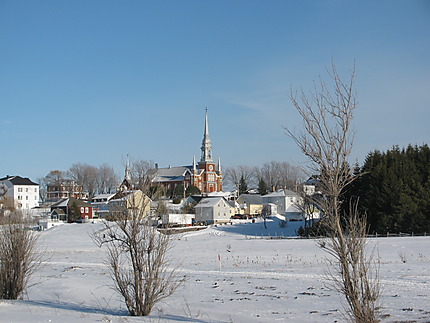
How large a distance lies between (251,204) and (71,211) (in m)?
40.3

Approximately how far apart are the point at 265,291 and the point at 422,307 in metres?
5.67

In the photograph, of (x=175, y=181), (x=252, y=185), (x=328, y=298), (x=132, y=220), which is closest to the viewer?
(x=132, y=220)

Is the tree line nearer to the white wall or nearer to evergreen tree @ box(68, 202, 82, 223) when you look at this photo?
evergreen tree @ box(68, 202, 82, 223)

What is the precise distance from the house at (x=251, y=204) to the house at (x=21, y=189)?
49.4m

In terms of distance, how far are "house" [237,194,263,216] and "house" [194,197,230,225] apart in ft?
62.1

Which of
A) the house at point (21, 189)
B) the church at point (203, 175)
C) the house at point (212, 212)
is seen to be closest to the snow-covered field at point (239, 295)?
the house at point (212, 212)

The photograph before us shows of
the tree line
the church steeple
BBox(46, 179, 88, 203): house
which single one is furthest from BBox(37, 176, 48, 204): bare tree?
the tree line

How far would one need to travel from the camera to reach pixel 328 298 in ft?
46.6

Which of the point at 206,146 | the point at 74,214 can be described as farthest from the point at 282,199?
the point at 206,146

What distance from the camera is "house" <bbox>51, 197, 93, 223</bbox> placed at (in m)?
84.4

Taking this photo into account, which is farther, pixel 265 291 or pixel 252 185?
pixel 252 185

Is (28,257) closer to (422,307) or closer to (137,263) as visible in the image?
(137,263)

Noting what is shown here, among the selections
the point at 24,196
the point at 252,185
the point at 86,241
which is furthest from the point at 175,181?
the point at 86,241

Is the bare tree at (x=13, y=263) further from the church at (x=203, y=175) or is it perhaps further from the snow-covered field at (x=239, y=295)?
→ the church at (x=203, y=175)
